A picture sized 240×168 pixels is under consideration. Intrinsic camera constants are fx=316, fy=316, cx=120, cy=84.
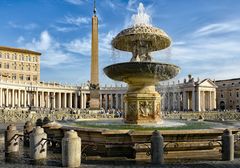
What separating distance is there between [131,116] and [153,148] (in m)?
6.54

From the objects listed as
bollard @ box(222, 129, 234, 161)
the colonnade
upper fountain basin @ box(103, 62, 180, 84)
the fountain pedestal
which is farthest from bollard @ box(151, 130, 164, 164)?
the colonnade

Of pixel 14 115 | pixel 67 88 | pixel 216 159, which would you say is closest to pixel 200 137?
pixel 216 159

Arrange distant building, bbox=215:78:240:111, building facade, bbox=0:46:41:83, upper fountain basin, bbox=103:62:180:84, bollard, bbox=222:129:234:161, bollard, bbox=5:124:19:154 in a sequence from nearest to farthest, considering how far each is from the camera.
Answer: bollard, bbox=222:129:234:161, bollard, bbox=5:124:19:154, upper fountain basin, bbox=103:62:180:84, building facade, bbox=0:46:41:83, distant building, bbox=215:78:240:111

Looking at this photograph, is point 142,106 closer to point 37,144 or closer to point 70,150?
point 37,144

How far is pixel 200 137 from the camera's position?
38.1ft

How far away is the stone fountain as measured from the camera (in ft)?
50.3

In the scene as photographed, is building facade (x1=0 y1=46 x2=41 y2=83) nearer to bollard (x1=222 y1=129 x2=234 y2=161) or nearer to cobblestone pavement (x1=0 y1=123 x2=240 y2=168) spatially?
cobblestone pavement (x1=0 y1=123 x2=240 y2=168)

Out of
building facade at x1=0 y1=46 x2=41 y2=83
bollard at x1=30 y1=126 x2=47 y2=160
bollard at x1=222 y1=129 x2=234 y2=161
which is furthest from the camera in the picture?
building facade at x1=0 y1=46 x2=41 y2=83

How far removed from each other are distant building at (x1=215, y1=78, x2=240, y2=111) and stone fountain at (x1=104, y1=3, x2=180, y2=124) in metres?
113

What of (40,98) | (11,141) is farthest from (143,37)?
(40,98)

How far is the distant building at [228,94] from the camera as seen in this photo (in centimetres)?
12519

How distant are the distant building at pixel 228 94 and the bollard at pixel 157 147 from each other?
119808 mm

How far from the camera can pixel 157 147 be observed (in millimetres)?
9750

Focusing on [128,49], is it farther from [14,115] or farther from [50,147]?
[14,115]
